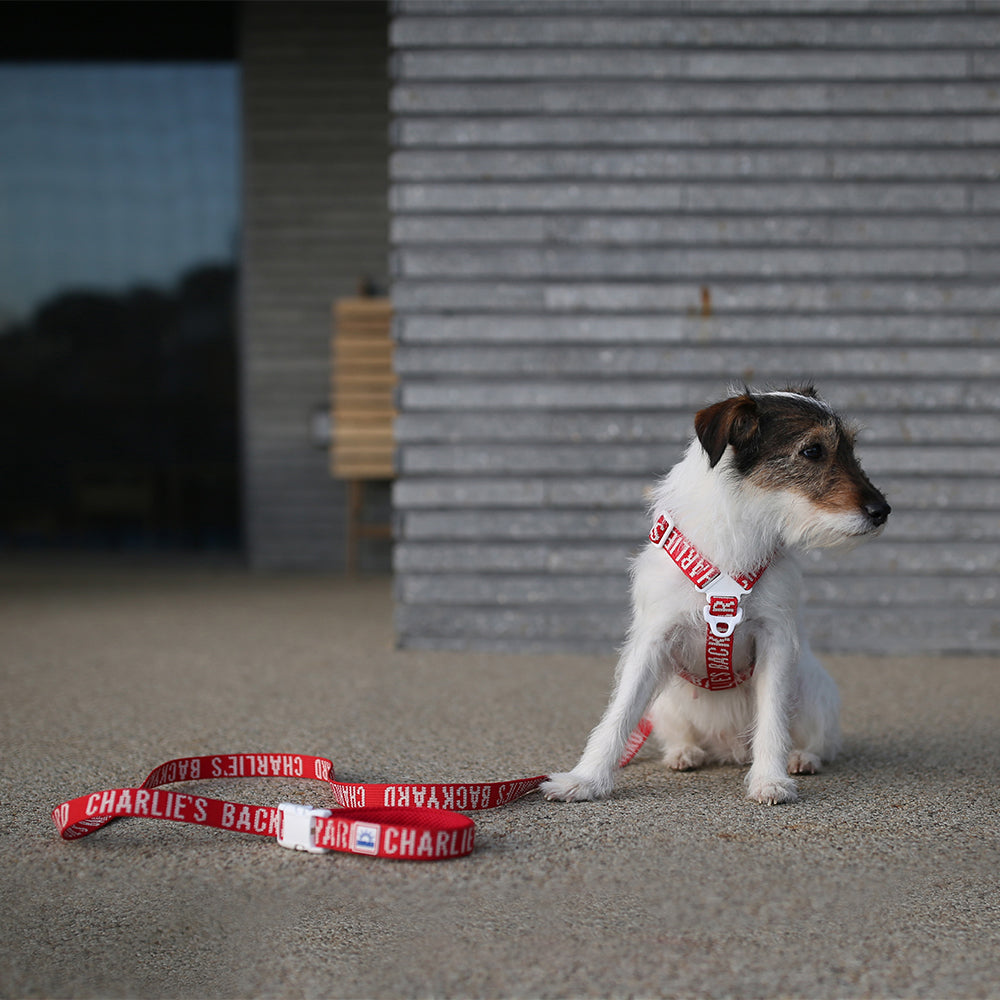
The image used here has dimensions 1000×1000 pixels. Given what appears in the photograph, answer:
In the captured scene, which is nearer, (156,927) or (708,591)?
(156,927)

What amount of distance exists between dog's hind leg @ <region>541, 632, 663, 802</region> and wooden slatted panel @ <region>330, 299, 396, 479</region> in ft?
20.2

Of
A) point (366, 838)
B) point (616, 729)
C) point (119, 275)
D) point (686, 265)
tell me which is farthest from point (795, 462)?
point (119, 275)

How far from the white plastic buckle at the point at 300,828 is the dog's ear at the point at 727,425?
126 centimetres

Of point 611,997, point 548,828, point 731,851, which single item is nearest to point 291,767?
point 548,828

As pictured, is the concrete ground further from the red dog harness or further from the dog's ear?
the dog's ear

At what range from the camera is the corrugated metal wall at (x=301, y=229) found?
30.2ft

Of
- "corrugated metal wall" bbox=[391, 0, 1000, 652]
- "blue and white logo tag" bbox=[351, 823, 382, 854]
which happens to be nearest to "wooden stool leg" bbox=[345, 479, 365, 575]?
"corrugated metal wall" bbox=[391, 0, 1000, 652]

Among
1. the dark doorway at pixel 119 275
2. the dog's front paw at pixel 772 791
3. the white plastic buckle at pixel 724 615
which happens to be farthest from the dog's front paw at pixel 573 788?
the dark doorway at pixel 119 275

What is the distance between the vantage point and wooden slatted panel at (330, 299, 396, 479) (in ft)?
28.8

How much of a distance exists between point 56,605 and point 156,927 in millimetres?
5429

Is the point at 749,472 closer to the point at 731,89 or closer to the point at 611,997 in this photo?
the point at 611,997

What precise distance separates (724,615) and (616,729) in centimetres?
41

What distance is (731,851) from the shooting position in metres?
2.37

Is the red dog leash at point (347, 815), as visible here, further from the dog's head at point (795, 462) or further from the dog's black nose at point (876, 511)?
the dog's black nose at point (876, 511)
